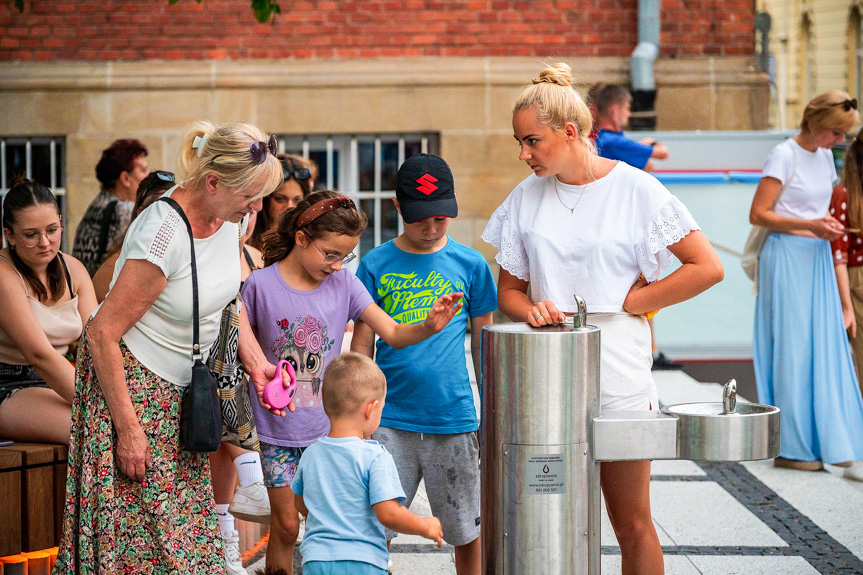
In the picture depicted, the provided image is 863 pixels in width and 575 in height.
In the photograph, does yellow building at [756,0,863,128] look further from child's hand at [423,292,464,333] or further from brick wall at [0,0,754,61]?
child's hand at [423,292,464,333]

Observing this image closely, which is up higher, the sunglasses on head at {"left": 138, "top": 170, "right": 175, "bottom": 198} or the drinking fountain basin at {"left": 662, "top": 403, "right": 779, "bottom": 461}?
the sunglasses on head at {"left": 138, "top": 170, "right": 175, "bottom": 198}

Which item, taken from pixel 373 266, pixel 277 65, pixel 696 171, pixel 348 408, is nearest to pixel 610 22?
pixel 696 171

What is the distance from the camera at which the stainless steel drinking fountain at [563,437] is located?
2.31 m

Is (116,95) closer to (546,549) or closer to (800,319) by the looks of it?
(800,319)

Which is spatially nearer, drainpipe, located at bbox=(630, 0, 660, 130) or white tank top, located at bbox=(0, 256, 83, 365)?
white tank top, located at bbox=(0, 256, 83, 365)

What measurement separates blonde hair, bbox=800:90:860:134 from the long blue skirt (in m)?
0.65

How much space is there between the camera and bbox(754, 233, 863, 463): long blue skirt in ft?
18.0

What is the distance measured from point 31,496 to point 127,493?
29.1 inches

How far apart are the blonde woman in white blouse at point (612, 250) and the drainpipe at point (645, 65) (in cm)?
737

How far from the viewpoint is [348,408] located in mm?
2729

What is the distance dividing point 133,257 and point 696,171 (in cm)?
749

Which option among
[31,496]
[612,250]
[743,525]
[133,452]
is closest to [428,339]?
[612,250]

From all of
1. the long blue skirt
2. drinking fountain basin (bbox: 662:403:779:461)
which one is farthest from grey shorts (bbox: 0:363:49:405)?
the long blue skirt

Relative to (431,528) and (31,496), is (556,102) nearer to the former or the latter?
(431,528)
